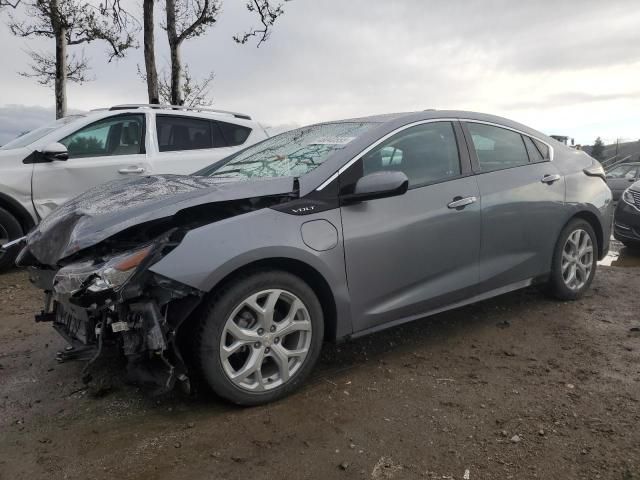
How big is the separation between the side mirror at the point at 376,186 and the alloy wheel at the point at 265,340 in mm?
702

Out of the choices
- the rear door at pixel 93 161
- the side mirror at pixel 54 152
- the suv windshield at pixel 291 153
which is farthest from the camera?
the rear door at pixel 93 161

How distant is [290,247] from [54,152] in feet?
12.9

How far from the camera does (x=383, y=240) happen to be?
10.7 ft

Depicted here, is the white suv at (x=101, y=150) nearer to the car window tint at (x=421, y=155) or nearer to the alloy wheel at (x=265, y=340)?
the car window tint at (x=421, y=155)

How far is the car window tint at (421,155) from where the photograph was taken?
345cm

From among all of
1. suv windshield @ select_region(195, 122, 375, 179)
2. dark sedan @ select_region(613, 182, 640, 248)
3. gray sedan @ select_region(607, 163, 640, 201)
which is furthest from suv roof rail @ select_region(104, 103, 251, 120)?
gray sedan @ select_region(607, 163, 640, 201)

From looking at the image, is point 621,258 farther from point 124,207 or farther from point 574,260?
point 124,207

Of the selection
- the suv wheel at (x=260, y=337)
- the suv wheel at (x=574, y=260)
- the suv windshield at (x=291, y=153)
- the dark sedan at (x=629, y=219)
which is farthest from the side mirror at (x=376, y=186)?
the dark sedan at (x=629, y=219)

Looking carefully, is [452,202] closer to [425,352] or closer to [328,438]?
[425,352]

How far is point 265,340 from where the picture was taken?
9.37ft

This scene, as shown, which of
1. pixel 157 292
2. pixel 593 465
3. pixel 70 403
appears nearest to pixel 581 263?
pixel 593 465

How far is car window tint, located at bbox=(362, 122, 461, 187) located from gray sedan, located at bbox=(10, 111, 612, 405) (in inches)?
0.4

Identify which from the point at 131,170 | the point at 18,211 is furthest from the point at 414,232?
the point at 18,211

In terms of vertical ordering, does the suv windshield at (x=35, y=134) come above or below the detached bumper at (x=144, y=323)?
above
